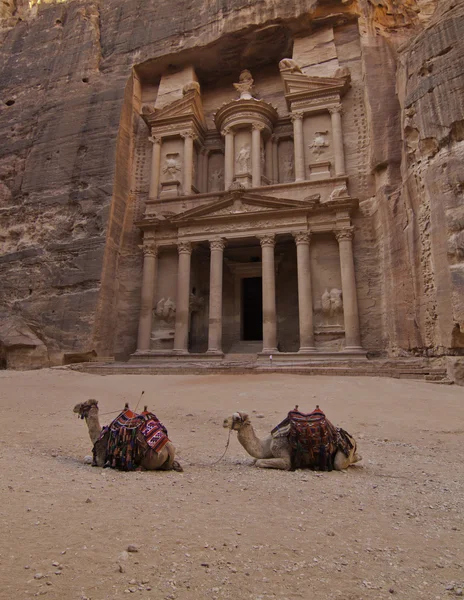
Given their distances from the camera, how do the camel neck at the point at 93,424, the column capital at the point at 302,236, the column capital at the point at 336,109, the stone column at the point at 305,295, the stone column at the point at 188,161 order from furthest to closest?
the stone column at the point at 188,161
the column capital at the point at 336,109
the column capital at the point at 302,236
the stone column at the point at 305,295
the camel neck at the point at 93,424

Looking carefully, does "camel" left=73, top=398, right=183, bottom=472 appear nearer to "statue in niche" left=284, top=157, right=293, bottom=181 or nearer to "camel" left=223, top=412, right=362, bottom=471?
"camel" left=223, top=412, right=362, bottom=471

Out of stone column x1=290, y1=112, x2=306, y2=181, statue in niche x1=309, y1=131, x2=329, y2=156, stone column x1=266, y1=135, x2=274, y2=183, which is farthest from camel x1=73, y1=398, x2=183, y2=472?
stone column x1=266, y1=135, x2=274, y2=183

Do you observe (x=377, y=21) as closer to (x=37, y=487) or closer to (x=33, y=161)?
(x=33, y=161)

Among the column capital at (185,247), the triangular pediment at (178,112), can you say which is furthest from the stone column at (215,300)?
the triangular pediment at (178,112)

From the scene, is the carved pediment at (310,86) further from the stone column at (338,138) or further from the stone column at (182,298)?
the stone column at (182,298)

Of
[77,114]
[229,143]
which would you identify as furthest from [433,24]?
[77,114]

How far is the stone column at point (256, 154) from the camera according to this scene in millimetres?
19156

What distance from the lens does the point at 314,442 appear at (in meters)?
4.05

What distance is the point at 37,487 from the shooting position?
333 cm

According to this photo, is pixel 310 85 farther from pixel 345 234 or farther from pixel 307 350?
pixel 307 350

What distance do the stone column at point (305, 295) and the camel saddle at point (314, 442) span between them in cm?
1141

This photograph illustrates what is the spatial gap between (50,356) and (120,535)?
15316 mm

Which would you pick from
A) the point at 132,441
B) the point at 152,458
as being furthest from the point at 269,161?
the point at 152,458

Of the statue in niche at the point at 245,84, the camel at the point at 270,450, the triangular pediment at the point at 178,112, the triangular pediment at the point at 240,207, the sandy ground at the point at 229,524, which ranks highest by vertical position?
the statue in niche at the point at 245,84
